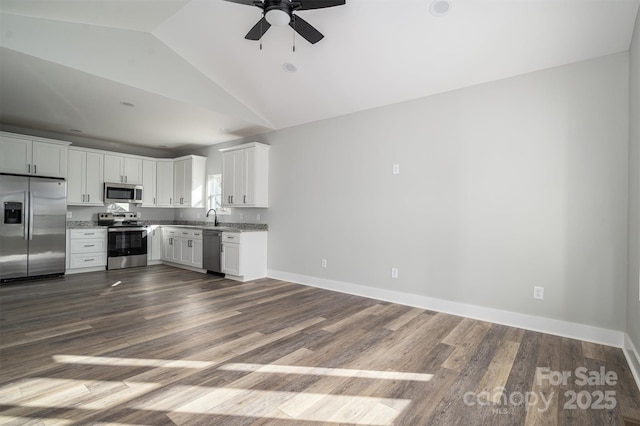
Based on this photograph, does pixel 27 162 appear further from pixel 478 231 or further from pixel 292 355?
pixel 478 231

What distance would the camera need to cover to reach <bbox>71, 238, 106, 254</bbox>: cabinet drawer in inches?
219

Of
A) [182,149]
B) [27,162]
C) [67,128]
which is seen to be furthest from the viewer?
[182,149]

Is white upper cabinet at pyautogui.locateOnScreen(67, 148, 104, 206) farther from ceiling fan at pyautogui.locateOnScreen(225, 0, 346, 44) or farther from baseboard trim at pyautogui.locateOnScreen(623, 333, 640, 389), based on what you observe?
baseboard trim at pyautogui.locateOnScreen(623, 333, 640, 389)

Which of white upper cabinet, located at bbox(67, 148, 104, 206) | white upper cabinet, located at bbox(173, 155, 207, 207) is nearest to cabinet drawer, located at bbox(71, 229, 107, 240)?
white upper cabinet, located at bbox(67, 148, 104, 206)

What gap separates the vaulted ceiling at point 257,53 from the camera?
2.83 m

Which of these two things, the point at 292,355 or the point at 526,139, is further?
the point at 526,139

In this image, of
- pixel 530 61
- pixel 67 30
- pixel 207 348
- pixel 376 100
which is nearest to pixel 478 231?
pixel 530 61

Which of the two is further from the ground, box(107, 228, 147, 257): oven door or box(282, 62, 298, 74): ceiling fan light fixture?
box(282, 62, 298, 74): ceiling fan light fixture

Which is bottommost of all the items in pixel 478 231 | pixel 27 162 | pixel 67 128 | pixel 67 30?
pixel 478 231

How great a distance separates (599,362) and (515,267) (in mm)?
1038

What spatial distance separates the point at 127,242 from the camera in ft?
20.4

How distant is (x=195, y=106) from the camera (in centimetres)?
437

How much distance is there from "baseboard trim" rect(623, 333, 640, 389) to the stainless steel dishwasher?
5231 mm

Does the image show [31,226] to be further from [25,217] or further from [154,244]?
[154,244]
